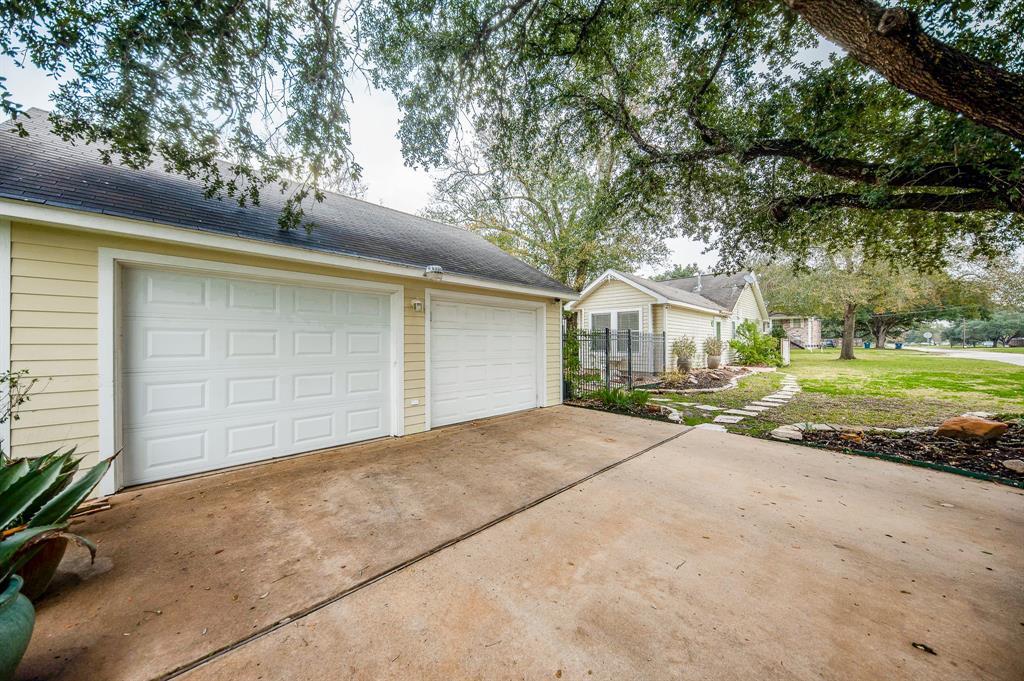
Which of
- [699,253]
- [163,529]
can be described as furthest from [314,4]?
[699,253]

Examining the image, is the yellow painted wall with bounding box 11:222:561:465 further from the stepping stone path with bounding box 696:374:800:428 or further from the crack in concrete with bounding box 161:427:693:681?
the stepping stone path with bounding box 696:374:800:428

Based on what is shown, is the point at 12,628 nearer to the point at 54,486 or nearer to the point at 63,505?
the point at 63,505

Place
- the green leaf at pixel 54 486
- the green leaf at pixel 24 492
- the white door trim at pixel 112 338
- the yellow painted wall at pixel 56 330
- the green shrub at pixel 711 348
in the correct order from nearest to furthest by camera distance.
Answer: the green leaf at pixel 24 492 < the green leaf at pixel 54 486 < the yellow painted wall at pixel 56 330 < the white door trim at pixel 112 338 < the green shrub at pixel 711 348

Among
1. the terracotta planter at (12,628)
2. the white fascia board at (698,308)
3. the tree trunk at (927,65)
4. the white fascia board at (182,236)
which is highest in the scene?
the tree trunk at (927,65)

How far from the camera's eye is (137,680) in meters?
1.58

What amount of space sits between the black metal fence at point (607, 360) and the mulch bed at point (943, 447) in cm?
416

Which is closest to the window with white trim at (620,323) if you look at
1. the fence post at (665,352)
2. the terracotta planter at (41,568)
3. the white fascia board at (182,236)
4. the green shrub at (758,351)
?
the fence post at (665,352)

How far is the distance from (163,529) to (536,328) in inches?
233

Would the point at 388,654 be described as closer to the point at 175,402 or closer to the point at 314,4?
the point at 175,402

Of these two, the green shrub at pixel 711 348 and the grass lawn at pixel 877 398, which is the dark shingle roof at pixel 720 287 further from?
the grass lawn at pixel 877 398

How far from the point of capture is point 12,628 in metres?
1.38

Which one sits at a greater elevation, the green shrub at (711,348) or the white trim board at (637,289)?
the white trim board at (637,289)

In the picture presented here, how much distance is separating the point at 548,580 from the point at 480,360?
4421 millimetres

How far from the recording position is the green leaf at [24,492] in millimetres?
1860
